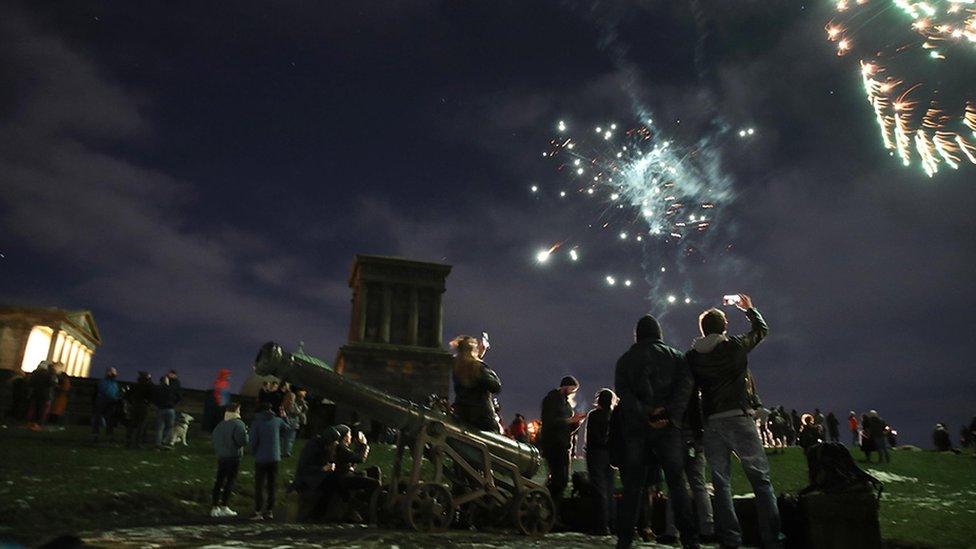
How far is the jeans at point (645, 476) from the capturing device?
18.0 ft

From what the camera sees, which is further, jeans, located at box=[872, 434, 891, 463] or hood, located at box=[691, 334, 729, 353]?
jeans, located at box=[872, 434, 891, 463]

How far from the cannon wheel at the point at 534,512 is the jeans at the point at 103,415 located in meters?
13.0

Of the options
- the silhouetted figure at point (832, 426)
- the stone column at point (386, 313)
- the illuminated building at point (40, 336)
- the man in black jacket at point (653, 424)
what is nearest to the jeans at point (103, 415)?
the man in black jacket at point (653, 424)

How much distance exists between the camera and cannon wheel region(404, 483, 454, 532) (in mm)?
7090

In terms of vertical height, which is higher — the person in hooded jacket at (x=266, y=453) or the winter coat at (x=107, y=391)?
the winter coat at (x=107, y=391)

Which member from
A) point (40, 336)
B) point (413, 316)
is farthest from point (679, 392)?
point (40, 336)

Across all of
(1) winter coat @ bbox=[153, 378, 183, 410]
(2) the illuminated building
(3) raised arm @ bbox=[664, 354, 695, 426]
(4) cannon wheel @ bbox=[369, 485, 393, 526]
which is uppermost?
(2) the illuminated building

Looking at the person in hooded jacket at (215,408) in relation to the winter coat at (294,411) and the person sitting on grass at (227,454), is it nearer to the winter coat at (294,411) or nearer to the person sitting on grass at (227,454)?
the winter coat at (294,411)

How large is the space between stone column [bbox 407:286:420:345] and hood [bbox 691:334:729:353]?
133 ft

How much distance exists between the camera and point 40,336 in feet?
177

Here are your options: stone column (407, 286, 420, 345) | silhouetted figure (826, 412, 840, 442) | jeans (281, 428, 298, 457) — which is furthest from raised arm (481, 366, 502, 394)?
stone column (407, 286, 420, 345)

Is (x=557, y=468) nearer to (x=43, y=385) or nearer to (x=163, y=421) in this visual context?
(x=163, y=421)

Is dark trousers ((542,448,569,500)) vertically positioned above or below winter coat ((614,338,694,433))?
below

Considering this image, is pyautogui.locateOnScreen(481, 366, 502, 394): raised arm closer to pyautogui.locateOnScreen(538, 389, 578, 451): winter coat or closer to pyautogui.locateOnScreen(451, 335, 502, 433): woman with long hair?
pyautogui.locateOnScreen(451, 335, 502, 433): woman with long hair
